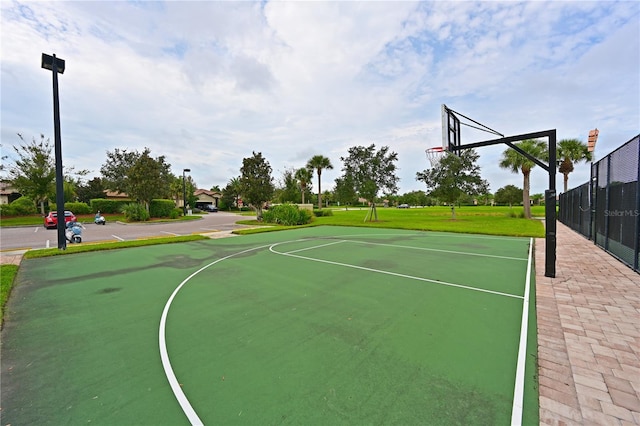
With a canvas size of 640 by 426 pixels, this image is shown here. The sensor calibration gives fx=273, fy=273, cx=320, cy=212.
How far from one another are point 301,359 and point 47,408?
2480 millimetres

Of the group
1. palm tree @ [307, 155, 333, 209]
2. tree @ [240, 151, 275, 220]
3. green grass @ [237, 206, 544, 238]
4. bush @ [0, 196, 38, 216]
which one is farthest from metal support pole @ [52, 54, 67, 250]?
palm tree @ [307, 155, 333, 209]

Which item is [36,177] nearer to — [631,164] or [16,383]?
[16,383]

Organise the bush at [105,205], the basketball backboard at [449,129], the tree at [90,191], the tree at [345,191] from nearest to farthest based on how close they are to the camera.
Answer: the basketball backboard at [449,129]
the tree at [345,191]
the bush at [105,205]
the tree at [90,191]

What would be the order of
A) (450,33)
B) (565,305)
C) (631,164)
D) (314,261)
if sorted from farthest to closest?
1. (450,33)
2. (314,261)
3. (631,164)
4. (565,305)

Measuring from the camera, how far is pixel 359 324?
14.0ft

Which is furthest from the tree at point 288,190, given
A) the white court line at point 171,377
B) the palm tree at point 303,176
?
the white court line at point 171,377

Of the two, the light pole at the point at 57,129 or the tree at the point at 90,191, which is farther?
the tree at the point at 90,191

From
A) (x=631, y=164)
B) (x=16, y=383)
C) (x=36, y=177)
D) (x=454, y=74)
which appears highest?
(x=454, y=74)

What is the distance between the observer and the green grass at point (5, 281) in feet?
18.1

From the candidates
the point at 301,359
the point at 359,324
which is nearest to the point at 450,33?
the point at 359,324

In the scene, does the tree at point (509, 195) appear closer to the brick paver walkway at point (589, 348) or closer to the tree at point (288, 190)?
the tree at point (288, 190)

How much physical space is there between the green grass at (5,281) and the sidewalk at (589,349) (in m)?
8.10

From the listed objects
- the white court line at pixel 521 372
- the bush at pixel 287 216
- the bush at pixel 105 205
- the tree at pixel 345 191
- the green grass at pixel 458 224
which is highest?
the tree at pixel 345 191

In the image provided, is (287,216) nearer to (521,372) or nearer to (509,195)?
(521,372)
